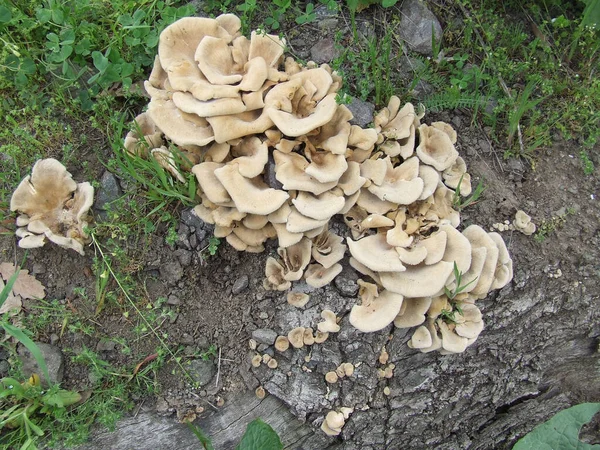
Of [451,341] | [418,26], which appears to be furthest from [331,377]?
[418,26]

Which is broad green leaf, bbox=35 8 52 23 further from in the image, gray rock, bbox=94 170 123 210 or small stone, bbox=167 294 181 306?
small stone, bbox=167 294 181 306

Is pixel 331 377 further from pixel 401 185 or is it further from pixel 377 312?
pixel 401 185

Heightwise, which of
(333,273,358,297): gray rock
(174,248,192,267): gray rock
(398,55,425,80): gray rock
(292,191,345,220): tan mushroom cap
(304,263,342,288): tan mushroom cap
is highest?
(398,55,425,80): gray rock

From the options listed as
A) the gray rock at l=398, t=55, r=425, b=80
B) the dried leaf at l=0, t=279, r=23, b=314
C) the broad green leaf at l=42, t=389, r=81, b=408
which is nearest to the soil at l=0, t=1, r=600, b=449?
the broad green leaf at l=42, t=389, r=81, b=408

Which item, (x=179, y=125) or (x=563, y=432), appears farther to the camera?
(x=179, y=125)

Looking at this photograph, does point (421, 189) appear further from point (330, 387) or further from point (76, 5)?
point (76, 5)

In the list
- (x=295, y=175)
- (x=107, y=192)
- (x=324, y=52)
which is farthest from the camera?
(x=324, y=52)
